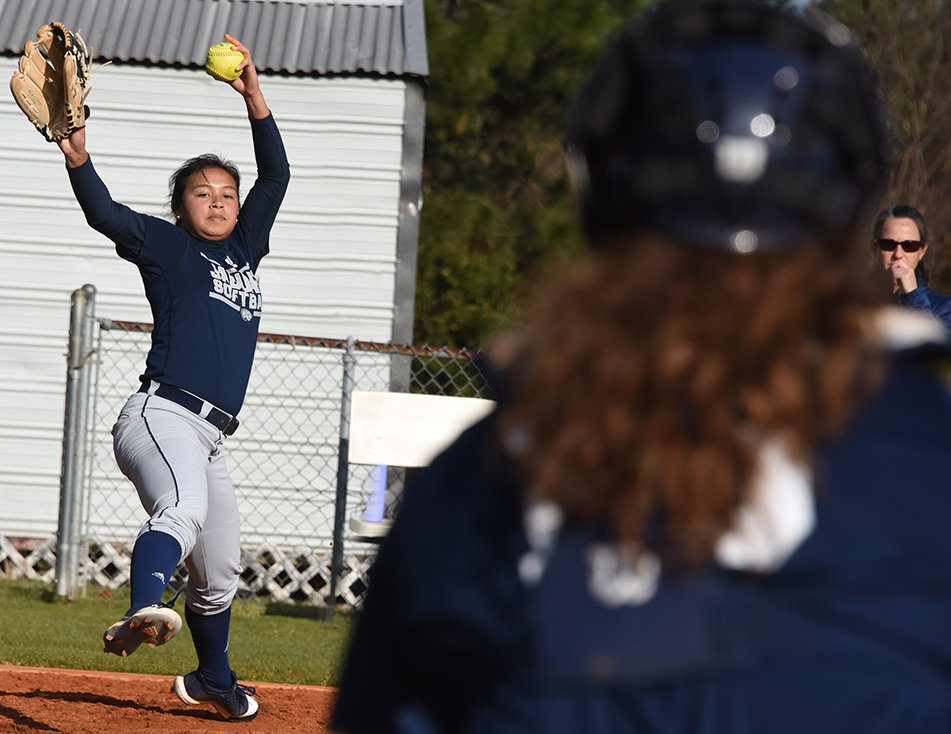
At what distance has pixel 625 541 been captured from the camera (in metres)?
1.00

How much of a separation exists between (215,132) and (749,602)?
9.08 m

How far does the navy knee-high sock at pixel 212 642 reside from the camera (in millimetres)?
4695

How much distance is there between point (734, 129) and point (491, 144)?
50.5 feet

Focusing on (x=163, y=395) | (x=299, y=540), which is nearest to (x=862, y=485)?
(x=163, y=395)

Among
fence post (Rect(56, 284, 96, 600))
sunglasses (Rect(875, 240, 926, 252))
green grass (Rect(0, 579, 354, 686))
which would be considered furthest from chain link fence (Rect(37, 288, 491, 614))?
sunglasses (Rect(875, 240, 926, 252))

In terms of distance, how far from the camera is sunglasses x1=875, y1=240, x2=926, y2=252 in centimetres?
504

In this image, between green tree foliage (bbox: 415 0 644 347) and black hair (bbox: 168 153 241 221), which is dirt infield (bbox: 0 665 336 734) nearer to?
black hair (bbox: 168 153 241 221)

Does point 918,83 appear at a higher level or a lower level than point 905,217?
higher

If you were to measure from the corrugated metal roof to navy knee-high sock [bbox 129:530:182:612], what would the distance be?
606cm

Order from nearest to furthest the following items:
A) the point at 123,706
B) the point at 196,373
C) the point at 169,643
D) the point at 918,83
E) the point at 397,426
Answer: the point at 196,373, the point at 123,706, the point at 169,643, the point at 397,426, the point at 918,83

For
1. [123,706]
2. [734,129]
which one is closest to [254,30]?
[123,706]

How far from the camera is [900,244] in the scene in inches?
198

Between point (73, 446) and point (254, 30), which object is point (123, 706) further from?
point (254, 30)

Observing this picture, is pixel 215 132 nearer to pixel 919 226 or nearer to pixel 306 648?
pixel 306 648
